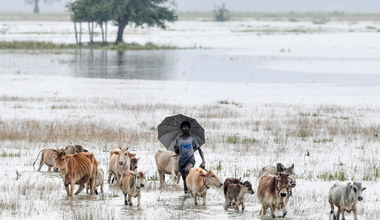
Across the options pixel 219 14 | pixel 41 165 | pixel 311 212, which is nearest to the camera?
pixel 311 212

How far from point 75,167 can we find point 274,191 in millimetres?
3469

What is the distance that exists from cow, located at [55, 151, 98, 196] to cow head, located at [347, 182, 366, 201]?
435 centimetres

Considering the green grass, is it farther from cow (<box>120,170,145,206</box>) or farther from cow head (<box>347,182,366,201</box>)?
cow head (<box>347,182,366,201</box>)

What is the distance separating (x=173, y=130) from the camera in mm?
13891

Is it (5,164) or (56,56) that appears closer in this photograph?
(5,164)

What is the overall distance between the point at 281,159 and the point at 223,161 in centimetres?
143

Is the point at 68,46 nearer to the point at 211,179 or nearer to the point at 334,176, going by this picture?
the point at 334,176

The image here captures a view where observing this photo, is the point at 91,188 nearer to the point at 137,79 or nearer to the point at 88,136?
the point at 88,136

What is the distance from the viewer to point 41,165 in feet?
50.2

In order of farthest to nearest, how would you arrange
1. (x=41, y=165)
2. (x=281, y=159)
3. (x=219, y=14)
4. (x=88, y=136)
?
(x=219, y=14), (x=88, y=136), (x=281, y=159), (x=41, y=165)

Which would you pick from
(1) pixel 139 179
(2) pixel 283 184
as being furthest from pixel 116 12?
(2) pixel 283 184

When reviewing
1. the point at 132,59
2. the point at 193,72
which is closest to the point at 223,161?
the point at 193,72

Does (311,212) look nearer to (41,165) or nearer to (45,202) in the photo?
(45,202)

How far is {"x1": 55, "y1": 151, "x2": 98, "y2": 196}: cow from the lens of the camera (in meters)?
12.5
